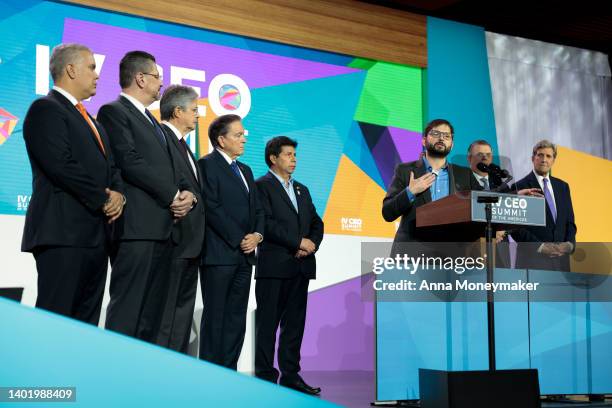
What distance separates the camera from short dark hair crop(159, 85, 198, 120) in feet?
12.7

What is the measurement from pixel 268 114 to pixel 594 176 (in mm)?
4013

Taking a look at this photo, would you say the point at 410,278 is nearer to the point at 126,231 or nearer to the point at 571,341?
the point at 571,341

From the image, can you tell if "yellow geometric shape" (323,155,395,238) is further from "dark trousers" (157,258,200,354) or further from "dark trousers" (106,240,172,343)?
"dark trousers" (106,240,172,343)

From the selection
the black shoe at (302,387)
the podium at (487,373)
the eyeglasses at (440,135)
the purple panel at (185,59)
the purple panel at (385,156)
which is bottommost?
the black shoe at (302,387)

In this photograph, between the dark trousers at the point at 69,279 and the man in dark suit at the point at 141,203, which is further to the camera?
the man in dark suit at the point at 141,203

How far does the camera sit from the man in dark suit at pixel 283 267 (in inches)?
175

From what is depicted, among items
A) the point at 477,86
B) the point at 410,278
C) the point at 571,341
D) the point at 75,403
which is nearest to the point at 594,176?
the point at 477,86

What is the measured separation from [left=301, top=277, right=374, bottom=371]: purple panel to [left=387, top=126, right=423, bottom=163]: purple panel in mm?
1260

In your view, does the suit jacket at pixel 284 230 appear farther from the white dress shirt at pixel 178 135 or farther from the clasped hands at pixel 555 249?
the clasped hands at pixel 555 249

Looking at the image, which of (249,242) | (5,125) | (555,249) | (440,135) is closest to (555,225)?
(555,249)

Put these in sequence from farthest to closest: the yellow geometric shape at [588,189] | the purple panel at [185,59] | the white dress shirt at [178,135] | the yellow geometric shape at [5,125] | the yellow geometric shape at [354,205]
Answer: the yellow geometric shape at [588,189] → the yellow geometric shape at [354,205] → the purple panel at [185,59] → the yellow geometric shape at [5,125] → the white dress shirt at [178,135]

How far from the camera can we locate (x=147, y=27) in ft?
18.9

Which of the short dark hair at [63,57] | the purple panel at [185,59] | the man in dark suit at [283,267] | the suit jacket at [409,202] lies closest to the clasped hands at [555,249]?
the suit jacket at [409,202]

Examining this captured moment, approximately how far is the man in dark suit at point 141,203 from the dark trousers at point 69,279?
0.80 feet
